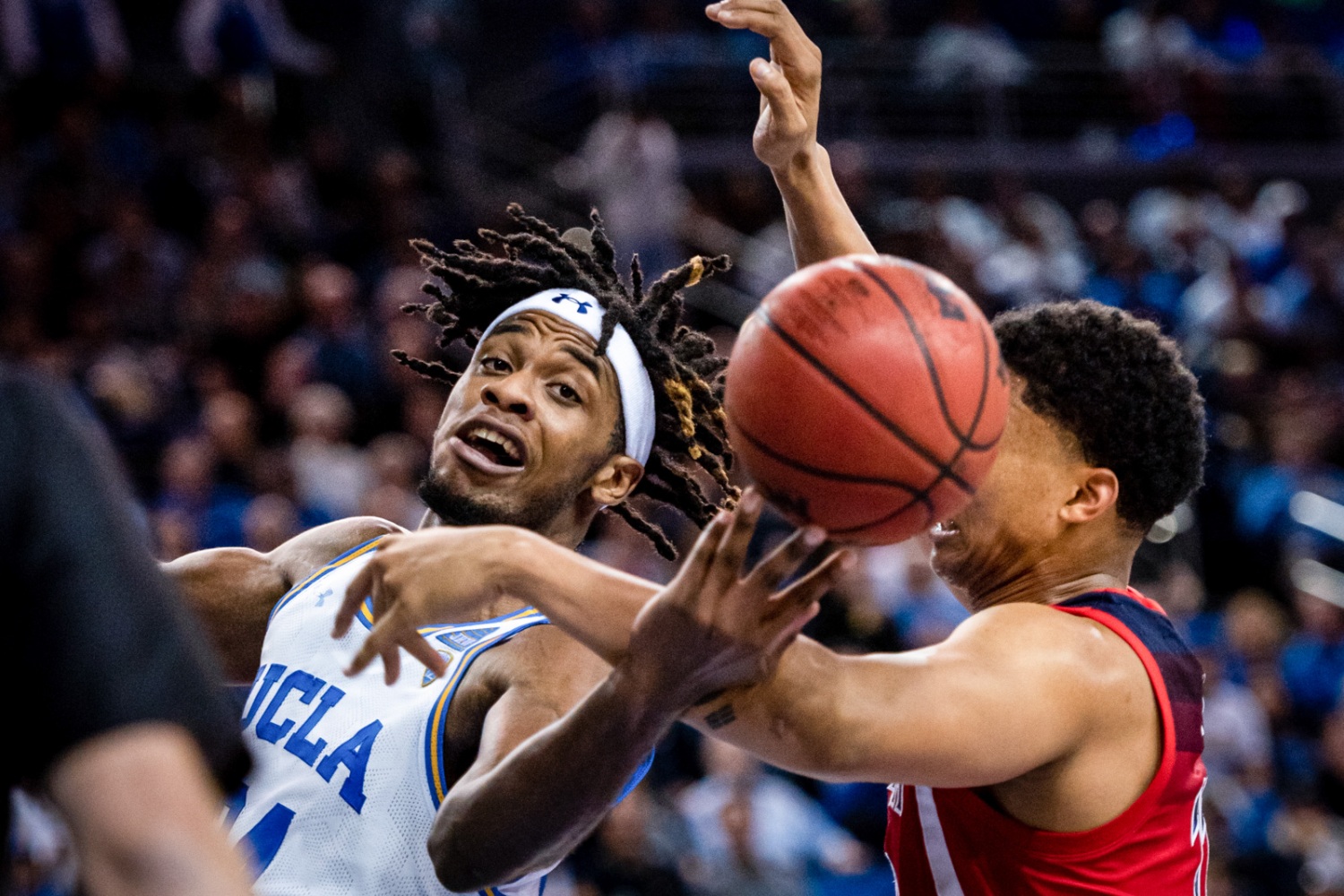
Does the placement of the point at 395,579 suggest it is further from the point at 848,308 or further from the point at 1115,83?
the point at 1115,83

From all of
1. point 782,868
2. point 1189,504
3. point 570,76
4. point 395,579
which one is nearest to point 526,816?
point 395,579

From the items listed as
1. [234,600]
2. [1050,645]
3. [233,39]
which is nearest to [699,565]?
[1050,645]

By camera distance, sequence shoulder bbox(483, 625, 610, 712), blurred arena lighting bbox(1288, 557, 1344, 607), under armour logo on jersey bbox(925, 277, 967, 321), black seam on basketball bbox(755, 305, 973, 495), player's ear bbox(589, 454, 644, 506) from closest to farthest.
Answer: black seam on basketball bbox(755, 305, 973, 495) → under armour logo on jersey bbox(925, 277, 967, 321) → shoulder bbox(483, 625, 610, 712) → player's ear bbox(589, 454, 644, 506) → blurred arena lighting bbox(1288, 557, 1344, 607)

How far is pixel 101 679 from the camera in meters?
1.33

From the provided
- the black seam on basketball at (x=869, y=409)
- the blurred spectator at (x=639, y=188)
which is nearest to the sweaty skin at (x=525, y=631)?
the black seam on basketball at (x=869, y=409)

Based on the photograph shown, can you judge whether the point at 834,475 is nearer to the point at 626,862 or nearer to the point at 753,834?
the point at 626,862

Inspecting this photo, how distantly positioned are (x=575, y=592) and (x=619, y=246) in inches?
353

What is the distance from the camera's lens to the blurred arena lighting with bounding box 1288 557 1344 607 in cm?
963

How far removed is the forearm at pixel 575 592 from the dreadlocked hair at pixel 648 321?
44.0 inches

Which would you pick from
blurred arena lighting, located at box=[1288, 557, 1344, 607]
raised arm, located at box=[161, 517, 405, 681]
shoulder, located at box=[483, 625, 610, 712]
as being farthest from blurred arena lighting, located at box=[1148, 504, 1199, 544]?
shoulder, located at box=[483, 625, 610, 712]

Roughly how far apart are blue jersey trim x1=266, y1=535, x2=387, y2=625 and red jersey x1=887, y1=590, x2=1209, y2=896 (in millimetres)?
1372

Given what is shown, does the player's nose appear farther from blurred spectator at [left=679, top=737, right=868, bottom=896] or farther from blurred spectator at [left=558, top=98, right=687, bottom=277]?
blurred spectator at [left=558, top=98, right=687, bottom=277]

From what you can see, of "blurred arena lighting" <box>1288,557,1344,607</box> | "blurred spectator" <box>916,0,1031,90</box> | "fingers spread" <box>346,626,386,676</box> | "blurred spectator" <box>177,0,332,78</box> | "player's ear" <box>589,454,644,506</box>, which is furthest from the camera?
"blurred spectator" <box>916,0,1031,90</box>

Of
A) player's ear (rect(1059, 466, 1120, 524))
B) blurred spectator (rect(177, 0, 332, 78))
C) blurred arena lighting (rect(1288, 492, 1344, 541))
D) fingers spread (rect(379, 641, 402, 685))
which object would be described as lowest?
blurred arena lighting (rect(1288, 492, 1344, 541))
